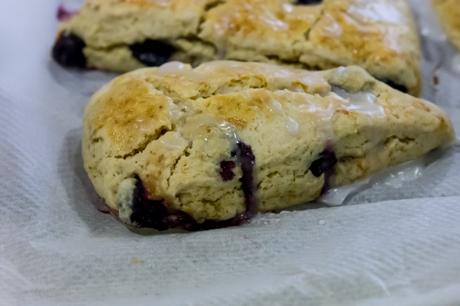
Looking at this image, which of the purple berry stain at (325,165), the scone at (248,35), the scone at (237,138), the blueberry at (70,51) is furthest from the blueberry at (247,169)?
the blueberry at (70,51)

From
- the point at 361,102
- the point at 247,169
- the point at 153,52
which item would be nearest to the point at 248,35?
the point at 153,52

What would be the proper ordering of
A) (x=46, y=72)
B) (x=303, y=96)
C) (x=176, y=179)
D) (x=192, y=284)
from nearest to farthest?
(x=192, y=284) < (x=176, y=179) < (x=303, y=96) < (x=46, y=72)

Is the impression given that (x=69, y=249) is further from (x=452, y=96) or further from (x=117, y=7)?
(x=452, y=96)

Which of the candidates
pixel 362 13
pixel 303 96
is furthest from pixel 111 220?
pixel 362 13

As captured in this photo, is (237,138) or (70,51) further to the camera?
(70,51)

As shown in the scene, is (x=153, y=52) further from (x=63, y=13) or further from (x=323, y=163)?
(x=323, y=163)

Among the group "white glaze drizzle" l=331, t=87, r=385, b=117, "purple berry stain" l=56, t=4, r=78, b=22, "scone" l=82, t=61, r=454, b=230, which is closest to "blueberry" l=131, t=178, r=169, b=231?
"scone" l=82, t=61, r=454, b=230

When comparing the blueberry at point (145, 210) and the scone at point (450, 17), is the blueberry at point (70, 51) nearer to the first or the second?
the blueberry at point (145, 210)
